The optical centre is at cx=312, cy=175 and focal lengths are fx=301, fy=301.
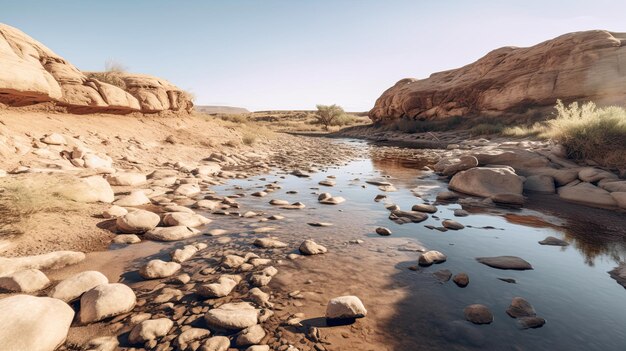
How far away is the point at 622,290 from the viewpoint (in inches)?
106

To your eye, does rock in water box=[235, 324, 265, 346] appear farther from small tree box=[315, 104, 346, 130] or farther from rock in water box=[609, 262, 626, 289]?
small tree box=[315, 104, 346, 130]

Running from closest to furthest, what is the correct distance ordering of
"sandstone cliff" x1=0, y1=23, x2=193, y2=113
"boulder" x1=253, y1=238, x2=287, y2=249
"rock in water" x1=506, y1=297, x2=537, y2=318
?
"rock in water" x1=506, y1=297, x2=537, y2=318 → "boulder" x1=253, y1=238, x2=287, y2=249 → "sandstone cliff" x1=0, y1=23, x2=193, y2=113

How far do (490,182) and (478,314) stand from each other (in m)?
5.21

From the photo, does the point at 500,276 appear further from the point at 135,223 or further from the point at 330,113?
the point at 330,113

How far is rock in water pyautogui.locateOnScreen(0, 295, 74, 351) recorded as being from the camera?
1.56 meters

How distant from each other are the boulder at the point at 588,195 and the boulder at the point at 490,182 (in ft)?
2.64

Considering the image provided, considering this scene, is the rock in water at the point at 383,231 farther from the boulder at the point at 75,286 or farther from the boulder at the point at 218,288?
the boulder at the point at 75,286

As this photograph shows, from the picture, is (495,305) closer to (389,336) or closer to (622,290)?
(389,336)

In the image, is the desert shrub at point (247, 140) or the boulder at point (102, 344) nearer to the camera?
the boulder at point (102, 344)

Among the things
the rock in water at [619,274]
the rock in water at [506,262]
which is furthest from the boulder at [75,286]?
the rock in water at [619,274]

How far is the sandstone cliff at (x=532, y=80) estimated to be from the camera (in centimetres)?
2073

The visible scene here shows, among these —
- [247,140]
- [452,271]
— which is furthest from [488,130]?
[452,271]

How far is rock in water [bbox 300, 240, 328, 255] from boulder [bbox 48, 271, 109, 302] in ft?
5.84

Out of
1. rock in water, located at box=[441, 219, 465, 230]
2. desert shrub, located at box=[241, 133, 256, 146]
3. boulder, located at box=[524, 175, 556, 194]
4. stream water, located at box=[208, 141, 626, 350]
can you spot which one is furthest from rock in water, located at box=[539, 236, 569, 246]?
desert shrub, located at box=[241, 133, 256, 146]
